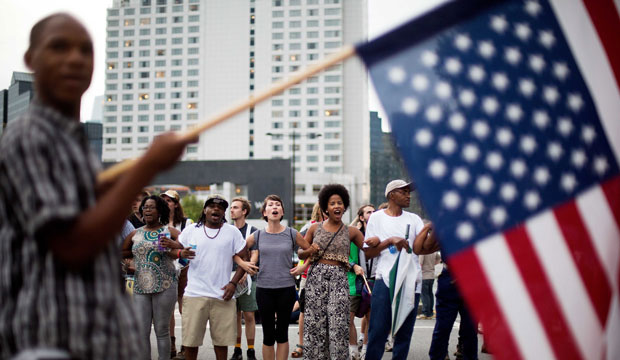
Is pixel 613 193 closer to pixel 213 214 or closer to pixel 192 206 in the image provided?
pixel 213 214

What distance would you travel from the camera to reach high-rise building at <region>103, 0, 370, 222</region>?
10506 cm

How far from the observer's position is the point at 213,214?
660 cm

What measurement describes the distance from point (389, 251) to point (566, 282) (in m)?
4.04

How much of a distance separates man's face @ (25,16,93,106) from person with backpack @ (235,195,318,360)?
4.89 meters

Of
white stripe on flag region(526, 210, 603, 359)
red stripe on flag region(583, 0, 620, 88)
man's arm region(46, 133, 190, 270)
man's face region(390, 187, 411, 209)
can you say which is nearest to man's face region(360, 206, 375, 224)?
man's face region(390, 187, 411, 209)

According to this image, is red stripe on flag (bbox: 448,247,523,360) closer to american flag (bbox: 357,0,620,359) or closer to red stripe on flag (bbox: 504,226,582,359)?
american flag (bbox: 357,0,620,359)

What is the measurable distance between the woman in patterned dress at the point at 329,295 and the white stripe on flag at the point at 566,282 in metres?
4.15

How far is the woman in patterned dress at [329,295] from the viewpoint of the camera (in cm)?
616

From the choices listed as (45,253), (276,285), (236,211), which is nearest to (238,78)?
(236,211)

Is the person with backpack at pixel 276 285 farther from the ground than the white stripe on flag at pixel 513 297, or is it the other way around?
the white stripe on flag at pixel 513 297

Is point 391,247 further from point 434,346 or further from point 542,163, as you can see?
point 542,163

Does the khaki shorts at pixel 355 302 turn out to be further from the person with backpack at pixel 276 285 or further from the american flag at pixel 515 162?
the american flag at pixel 515 162

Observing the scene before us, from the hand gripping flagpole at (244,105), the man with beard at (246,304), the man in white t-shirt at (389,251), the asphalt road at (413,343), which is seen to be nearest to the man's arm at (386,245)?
the man in white t-shirt at (389,251)

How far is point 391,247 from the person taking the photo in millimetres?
6211
